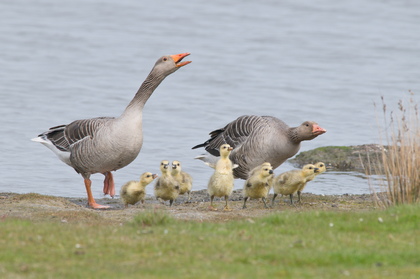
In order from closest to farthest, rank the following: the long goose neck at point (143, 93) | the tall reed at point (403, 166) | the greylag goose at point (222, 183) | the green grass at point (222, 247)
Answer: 1. the green grass at point (222, 247)
2. the tall reed at point (403, 166)
3. the greylag goose at point (222, 183)
4. the long goose neck at point (143, 93)

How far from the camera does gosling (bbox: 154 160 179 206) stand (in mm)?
14523

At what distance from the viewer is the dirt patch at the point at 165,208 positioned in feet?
40.6

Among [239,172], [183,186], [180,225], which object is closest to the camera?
[180,225]

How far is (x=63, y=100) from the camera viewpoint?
101ft

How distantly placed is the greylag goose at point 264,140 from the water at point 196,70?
3.75m

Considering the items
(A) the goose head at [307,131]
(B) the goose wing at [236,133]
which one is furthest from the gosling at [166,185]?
(A) the goose head at [307,131]

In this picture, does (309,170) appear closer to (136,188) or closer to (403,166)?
(403,166)

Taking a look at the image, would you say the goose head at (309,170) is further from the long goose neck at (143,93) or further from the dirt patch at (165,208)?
the long goose neck at (143,93)

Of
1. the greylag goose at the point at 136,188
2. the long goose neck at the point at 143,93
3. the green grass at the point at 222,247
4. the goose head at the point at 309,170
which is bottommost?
the green grass at the point at 222,247

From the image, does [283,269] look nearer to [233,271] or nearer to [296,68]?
[233,271]

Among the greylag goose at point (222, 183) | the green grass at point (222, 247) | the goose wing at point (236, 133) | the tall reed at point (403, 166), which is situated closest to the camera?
the green grass at point (222, 247)

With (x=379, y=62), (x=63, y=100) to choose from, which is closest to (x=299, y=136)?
(x=63, y=100)

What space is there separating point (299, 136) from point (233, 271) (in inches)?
306

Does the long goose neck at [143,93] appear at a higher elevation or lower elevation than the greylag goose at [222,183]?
higher
